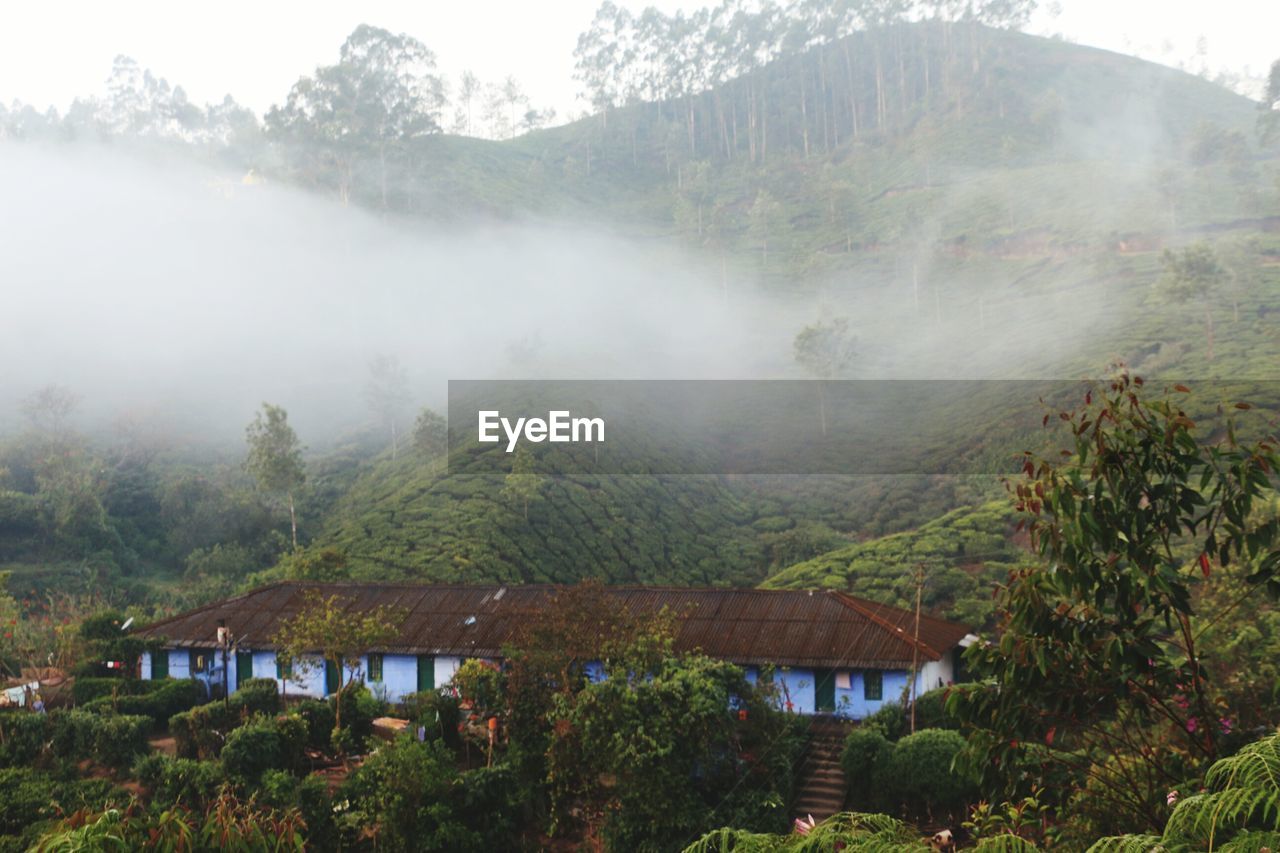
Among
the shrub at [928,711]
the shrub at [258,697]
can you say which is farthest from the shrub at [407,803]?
the shrub at [928,711]

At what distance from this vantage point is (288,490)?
3872 cm

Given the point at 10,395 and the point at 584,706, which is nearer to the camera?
the point at 584,706

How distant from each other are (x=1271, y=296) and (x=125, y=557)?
189 ft

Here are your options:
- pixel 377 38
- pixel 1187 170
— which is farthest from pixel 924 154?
pixel 377 38

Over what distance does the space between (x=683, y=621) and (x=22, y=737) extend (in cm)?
1276

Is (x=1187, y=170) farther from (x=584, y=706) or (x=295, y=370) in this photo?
(x=584, y=706)

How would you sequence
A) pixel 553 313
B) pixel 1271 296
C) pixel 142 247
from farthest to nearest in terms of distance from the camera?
pixel 142 247
pixel 553 313
pixel 1271 296

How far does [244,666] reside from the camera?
23828 millimetres

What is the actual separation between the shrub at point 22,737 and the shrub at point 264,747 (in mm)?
3571

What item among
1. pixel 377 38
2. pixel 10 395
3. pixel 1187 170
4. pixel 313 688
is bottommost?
pixel 313 688

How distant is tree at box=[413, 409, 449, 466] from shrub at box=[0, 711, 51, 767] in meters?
24.9

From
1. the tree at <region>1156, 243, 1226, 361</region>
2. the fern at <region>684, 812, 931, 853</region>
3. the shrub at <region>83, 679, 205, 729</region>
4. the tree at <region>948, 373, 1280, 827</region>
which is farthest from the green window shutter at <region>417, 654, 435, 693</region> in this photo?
the tree at <region>1156, 243, 1226, 361</region>

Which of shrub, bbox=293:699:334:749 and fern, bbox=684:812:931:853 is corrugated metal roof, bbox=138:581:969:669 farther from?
fern, bbox=684:812:931:853

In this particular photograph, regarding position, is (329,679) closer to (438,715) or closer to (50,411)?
(438,715)
